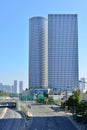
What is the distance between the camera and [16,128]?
75.6m

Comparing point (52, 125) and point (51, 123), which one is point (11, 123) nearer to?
point (51, 123)

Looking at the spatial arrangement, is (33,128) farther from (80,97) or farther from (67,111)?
(67,111)

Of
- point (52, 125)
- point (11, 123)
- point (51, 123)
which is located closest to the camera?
point (52, 125)

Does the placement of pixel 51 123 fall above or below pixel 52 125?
below

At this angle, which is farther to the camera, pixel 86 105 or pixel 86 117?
pixel 86 105

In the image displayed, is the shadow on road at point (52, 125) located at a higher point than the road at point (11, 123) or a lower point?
higher

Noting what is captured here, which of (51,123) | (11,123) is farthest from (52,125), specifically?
(11,123)

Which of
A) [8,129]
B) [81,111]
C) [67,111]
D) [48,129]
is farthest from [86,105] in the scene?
[67,111]

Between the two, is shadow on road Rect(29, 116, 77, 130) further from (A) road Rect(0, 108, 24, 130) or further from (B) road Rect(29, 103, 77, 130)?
(A) road Rect(0, 108, 24, 130)

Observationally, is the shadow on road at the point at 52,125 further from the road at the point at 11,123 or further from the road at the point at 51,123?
the road at the point at 11,123

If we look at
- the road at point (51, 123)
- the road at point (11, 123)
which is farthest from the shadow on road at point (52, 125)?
the road at point (11, 123)

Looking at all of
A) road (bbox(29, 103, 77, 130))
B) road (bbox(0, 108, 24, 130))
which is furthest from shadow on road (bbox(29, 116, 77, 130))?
road (bbox(0, 108, 24, 130))

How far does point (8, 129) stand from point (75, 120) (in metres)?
20.6

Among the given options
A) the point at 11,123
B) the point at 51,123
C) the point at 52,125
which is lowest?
the point at 11,123
